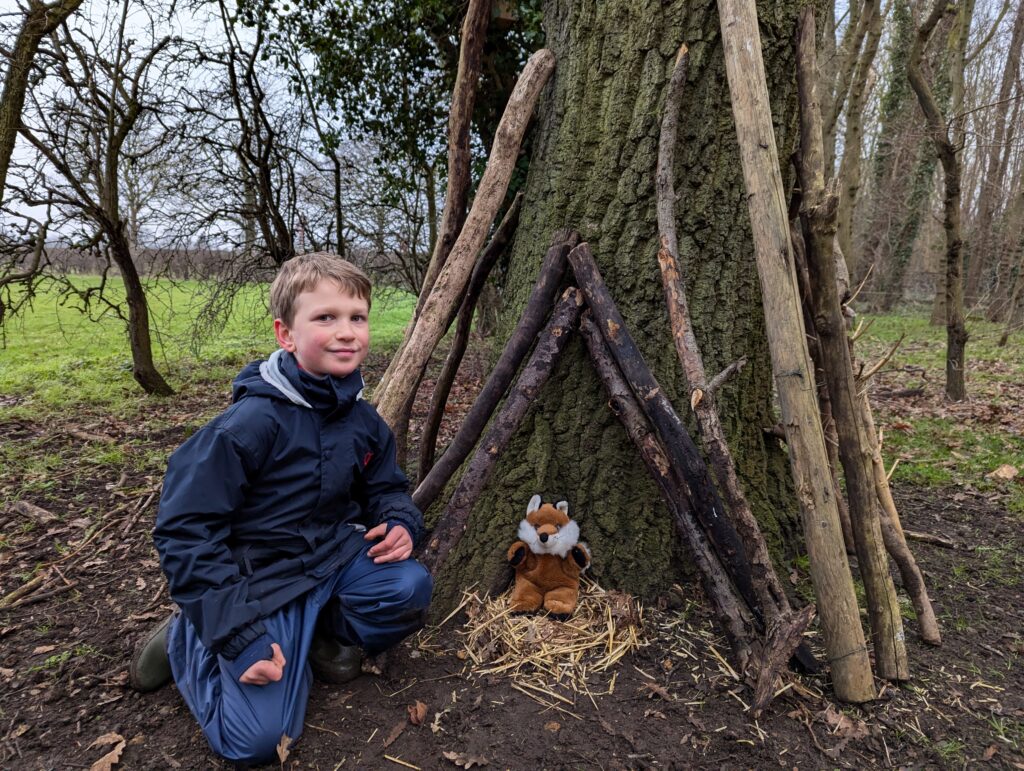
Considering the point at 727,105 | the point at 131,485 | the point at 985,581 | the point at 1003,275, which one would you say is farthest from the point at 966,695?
the point at 1003,275

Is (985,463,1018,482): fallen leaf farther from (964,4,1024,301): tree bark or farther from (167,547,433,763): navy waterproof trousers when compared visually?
(964,4,1024,301): tree bark

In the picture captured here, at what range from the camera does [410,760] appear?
1.90 metres

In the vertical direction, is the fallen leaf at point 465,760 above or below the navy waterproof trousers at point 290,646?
below

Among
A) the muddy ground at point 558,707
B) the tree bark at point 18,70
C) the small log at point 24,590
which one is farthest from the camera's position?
the tree bark at point 18,70

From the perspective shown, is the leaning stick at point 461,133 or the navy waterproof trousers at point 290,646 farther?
the leaning stick at point 461,133

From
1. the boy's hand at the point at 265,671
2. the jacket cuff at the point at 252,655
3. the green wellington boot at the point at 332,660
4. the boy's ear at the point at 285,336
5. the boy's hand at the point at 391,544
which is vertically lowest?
the green wellington boot at the point at 332,660

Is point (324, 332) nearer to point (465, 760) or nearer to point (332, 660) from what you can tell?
point (332, 660)

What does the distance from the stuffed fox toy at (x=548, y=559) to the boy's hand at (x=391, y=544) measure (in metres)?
0.53

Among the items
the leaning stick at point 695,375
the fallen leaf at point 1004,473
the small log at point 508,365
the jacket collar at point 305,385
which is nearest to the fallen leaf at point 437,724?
the small log at point 508,365

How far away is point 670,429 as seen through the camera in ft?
7.70

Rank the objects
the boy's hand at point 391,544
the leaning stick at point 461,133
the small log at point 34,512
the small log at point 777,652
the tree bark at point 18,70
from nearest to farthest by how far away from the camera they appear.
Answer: the small log at point 777,652
the boy's hand at point 391,544
the leaning stick at point 461,133
the small log at point 34,512
the tree bark at point 18,70

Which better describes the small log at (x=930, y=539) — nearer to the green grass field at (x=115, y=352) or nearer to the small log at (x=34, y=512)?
the small log at (x=34, y=512)

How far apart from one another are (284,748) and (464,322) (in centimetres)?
218

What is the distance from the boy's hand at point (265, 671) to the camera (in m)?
1.84
